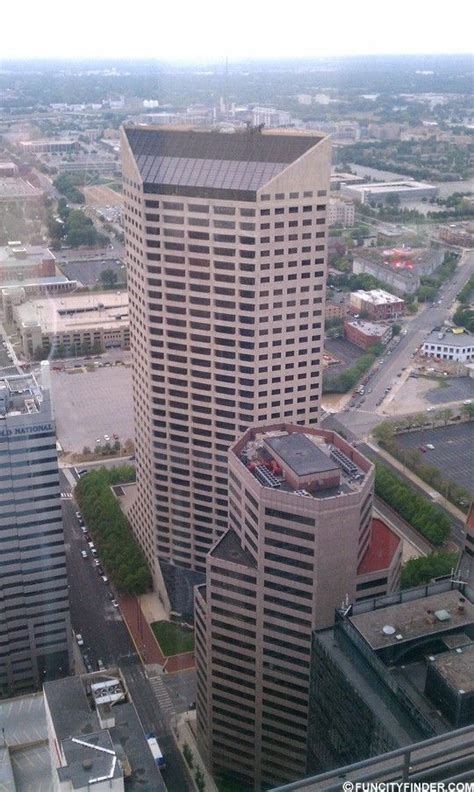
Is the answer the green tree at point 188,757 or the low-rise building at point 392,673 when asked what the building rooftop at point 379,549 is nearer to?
the low-rise building at point 392,673

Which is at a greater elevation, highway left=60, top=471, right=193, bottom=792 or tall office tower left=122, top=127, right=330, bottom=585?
tall office tower left=122, top=127, right=330, bottom=585

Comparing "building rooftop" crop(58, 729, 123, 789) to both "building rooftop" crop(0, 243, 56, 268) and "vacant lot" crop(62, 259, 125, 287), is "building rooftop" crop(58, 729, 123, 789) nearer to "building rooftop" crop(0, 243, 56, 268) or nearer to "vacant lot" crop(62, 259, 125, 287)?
"building rooftop" crop(0, 243, 56, 268)

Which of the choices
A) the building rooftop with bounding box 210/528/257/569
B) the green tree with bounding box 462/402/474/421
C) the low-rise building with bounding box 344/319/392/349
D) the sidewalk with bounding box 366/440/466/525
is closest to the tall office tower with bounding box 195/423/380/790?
the building rooftop with bounding box 210/528/257/569

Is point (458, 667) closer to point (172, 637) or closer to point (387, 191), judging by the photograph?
point (172, 637)

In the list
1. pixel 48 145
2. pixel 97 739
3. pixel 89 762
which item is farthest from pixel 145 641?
pixel 48 145

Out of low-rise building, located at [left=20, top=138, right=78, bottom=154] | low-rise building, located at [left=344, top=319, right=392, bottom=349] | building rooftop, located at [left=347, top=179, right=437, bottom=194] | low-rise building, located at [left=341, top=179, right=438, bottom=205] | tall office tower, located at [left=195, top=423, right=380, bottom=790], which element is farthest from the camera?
building rooftop, located at [left=347, top=179, right=437, bottom=194]
